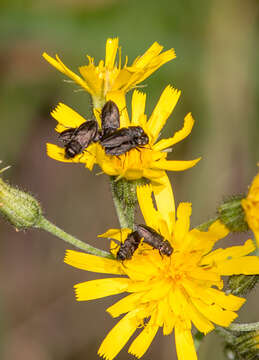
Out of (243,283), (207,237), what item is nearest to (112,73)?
(207,237)

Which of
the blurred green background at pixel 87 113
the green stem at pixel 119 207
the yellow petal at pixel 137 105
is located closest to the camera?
the green stem at pixel 119 207

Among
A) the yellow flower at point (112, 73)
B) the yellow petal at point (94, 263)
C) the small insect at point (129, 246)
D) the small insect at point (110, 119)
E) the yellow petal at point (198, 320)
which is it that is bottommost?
the yellow petal at point (198, 320)

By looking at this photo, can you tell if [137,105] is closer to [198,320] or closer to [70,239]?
[70,239]

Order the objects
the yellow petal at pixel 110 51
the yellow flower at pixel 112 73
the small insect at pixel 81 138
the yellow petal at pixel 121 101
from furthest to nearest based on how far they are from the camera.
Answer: the yellow petal at pixel 110 51, the yellow petal at pixel 121 101, the yellow flower at pixel 112 73, the small insect at pixel 81 138

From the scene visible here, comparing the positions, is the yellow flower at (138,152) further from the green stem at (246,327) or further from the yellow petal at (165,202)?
the green stem at (246,327)

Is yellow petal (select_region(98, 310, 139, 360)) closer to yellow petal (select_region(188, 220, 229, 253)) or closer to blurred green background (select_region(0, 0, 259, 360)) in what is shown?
yellow petal (select_region(188, 220, 229, 253))

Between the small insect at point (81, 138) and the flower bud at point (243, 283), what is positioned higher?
the small insect at point (81, 138)

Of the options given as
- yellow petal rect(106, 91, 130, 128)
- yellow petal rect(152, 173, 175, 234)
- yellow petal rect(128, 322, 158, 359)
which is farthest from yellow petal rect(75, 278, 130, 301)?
yellow petal rect(106, 91, 130, 128)

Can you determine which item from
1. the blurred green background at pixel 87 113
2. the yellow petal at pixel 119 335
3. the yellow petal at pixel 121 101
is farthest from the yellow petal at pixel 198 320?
the blurred green background at pixel 87 113

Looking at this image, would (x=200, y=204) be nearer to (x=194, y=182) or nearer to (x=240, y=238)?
(x=194, y=182)
